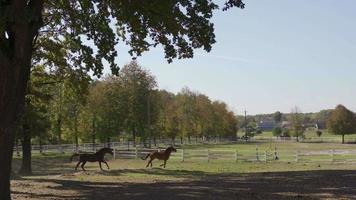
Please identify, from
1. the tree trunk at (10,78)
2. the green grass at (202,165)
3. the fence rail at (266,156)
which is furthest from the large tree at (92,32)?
the fence rail at (266,156)

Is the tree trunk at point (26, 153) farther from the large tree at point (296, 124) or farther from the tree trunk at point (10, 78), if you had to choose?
the large tree at point (296, 124)

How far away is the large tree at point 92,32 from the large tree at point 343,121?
323 ft

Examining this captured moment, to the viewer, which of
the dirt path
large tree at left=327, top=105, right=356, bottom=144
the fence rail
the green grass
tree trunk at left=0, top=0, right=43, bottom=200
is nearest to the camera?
tree trunk at left=0, top=0, right=43, bottom=200

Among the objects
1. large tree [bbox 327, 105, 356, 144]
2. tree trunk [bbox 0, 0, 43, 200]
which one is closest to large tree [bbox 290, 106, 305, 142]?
large tree [bbox 327, 105, 356, 144]

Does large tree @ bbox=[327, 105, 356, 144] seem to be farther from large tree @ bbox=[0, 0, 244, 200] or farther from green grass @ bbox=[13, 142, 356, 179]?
large tree @ bbox=[0, 0, 244, 200]

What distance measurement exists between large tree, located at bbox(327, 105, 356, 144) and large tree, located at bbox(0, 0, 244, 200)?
9846cm

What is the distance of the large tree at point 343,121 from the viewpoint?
11406cm

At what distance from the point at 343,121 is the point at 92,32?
336ft

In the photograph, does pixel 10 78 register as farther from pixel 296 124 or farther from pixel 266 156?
pixel 296 124

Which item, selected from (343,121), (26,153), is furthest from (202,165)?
(343,121)

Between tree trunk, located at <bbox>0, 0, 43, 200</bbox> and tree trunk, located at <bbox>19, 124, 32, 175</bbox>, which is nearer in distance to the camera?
tree trunk, located at <bbox>0, 0, 43, 200</bbox>

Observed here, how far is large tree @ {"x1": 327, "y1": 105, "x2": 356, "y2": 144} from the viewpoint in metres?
114

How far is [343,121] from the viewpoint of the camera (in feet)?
375

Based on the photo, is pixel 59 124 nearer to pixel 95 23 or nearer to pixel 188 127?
pixel 188 127
